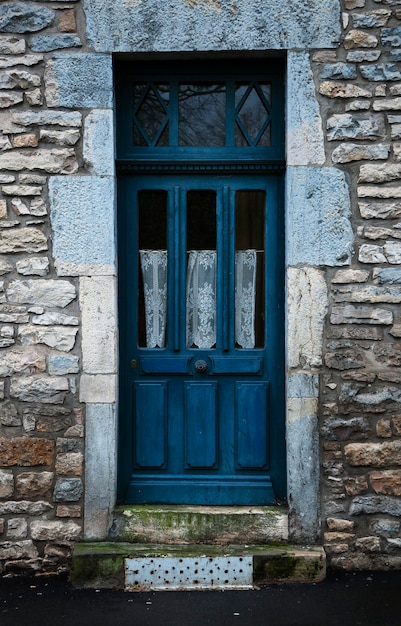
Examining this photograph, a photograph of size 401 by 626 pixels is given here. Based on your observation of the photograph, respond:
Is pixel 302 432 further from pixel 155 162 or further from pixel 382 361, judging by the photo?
pixel 155 162

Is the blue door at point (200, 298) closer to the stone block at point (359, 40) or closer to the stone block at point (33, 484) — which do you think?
the stone block at point (33, 484)

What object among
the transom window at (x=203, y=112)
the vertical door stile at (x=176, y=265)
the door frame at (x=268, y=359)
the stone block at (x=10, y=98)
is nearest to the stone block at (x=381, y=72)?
the transom window at (x=203, y=112)

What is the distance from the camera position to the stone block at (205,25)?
13.7 feet

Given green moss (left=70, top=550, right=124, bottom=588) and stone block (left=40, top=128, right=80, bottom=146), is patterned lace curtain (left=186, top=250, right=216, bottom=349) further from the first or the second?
green moss (left=70, top=550, right=124, bottom=588)

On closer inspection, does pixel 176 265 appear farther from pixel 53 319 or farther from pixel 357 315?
pixel 357 315

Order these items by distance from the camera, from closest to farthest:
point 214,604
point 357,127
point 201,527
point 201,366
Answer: point 214,604 < point 357,127 < point 201,527 < point 201,366

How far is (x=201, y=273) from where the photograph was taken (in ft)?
14.8

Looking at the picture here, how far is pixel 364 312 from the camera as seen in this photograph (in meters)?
4.20

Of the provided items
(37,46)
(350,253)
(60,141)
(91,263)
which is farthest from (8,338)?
(350,253)

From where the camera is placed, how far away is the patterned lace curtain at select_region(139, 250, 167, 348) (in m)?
4.52

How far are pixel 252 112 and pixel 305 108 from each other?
1.46ft

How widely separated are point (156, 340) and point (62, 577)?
5.12 feet

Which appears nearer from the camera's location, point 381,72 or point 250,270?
point 381,72

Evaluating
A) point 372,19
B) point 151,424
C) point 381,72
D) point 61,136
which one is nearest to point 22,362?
point 151,424
